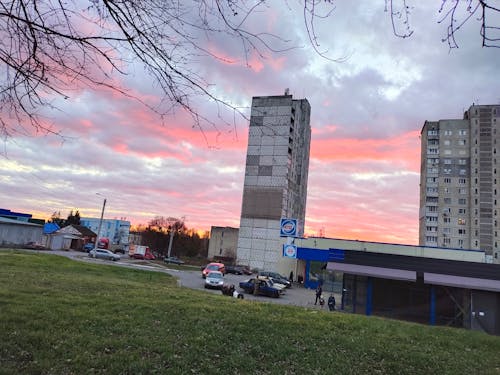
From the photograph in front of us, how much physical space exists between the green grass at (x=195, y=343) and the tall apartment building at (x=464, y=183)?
86.5 metres

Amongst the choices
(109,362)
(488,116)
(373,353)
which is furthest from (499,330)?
(488,116)

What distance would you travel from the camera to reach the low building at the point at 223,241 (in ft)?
326

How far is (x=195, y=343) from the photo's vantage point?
7723 millimetres

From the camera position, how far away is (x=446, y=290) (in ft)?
82.3

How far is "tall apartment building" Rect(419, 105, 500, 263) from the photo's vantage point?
8712cm

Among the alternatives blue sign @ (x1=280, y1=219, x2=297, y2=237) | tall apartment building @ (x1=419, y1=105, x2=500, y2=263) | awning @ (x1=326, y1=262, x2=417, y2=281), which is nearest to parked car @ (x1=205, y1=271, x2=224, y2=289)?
awning @ (x1=326, y1=262, x2=417, y2=281)

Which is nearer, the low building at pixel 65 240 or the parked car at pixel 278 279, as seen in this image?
the parked car at pixel 278 279

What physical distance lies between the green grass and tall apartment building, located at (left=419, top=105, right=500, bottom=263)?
86.5 m

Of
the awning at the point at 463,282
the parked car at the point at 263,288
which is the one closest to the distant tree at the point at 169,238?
the parked car at the point at 263,288

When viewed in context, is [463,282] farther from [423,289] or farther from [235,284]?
[235,284]

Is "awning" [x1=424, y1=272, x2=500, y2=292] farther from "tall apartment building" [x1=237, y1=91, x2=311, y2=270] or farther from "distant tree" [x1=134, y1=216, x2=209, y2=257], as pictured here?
"distant tree" [x1=134, y1=216, x2=209, y2=257]

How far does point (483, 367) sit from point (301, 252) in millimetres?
44858

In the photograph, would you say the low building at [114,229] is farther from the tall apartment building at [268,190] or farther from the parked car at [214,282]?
the parked car at [214,282]

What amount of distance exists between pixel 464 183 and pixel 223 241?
197 ft
